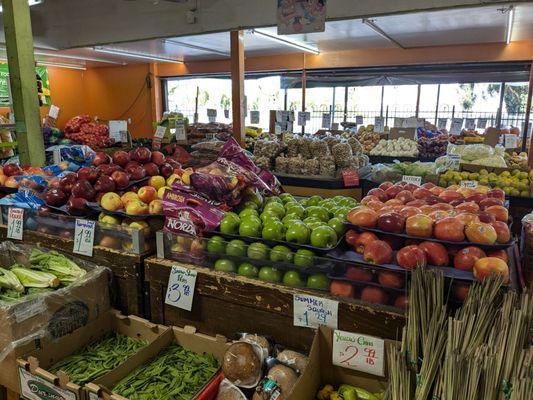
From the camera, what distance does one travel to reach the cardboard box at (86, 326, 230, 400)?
5.23 feet

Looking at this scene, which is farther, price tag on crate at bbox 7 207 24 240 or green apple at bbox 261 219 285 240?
price tag on crate at bbox 7 207 24 240

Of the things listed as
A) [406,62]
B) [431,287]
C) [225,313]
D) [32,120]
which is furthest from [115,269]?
[406,62]

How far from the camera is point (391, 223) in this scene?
59.6 inches

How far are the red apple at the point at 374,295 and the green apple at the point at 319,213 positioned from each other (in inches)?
18.8

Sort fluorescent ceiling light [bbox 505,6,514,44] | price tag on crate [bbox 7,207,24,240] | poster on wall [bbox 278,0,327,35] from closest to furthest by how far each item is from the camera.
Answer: price tag on crate [bbox 7,207,24,240]
poster on wall [bbox 278,0,327,35]
fluorescent ceiling light [bbox 505,6,514,44]

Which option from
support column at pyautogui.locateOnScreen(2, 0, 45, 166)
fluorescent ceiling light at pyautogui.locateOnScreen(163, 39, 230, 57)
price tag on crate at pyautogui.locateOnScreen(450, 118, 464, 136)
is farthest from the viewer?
price tag on crate at pyautogui.locateOnScreen(450, 118, 464, 136)

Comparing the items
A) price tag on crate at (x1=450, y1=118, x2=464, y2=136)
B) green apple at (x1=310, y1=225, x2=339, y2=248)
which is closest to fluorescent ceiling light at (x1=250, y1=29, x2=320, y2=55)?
price tag on crate at (x1=450, y1=118, x2=464, y2=136)

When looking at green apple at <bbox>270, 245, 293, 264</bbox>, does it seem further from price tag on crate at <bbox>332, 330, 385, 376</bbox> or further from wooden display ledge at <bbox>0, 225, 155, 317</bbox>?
wooden display ledge at <bbox>0, 225, 155, 317</bbox>

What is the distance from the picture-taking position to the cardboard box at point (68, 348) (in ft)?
5.05

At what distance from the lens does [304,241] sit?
1.62 m

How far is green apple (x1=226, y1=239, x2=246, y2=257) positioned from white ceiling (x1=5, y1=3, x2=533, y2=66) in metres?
3.61

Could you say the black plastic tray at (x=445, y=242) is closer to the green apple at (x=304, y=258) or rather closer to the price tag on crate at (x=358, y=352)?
the green apple at (x=304, y=258)

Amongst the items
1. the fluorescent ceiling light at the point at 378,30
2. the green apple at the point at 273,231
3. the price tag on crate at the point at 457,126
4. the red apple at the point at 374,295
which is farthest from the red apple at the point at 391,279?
the price tag on crate at the point at 457,126

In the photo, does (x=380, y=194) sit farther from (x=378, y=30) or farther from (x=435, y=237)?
(x=378, y=30)
